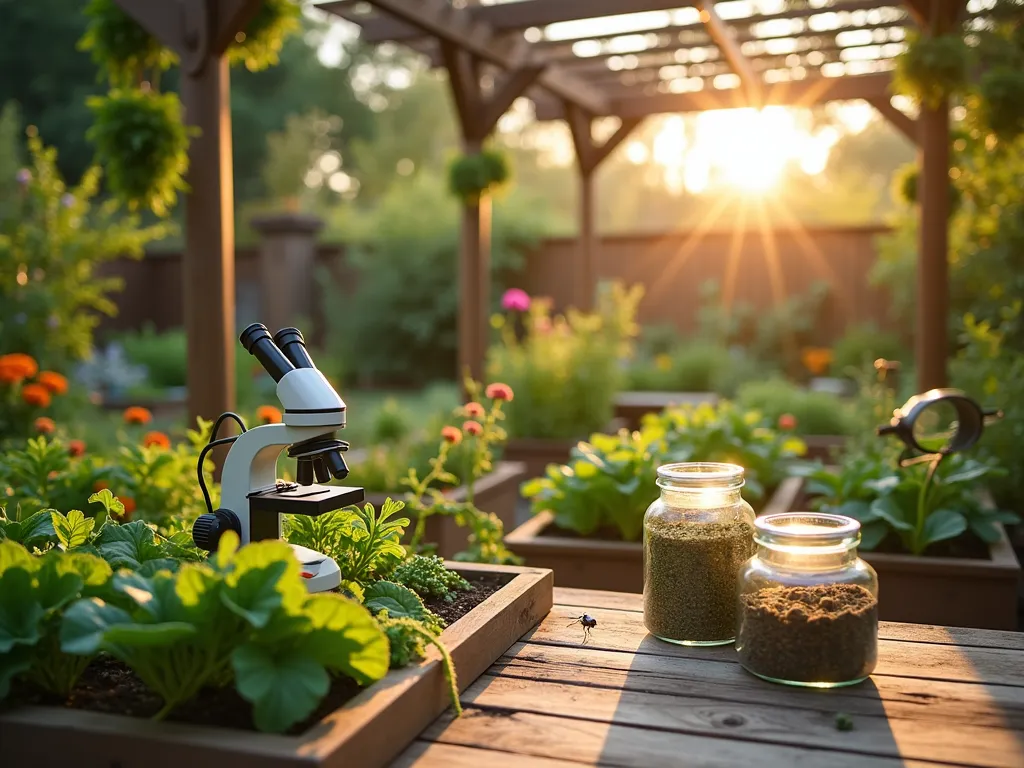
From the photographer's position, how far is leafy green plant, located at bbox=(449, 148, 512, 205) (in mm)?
5312

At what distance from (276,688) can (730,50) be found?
4.92 metres

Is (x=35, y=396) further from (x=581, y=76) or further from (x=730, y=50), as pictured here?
(x=581, y=76)

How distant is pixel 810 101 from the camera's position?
6.45m

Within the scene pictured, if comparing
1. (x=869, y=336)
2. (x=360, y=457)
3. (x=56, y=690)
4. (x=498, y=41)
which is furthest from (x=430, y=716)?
(x=869, y=336)

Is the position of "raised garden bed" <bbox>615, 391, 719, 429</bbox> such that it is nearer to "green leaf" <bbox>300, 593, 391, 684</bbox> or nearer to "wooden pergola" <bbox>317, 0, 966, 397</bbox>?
"wooden pergola" <bbox>317, 0, 966, 397</bbox>

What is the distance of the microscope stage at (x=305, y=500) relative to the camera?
1.42 meters

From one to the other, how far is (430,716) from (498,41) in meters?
4.73

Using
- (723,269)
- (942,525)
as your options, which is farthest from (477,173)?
(723,269)

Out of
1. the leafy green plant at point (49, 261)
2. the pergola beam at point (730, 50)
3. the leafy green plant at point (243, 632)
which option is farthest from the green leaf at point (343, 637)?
the leafy green plant at point (49, 261)

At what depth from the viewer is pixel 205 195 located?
3410 mm

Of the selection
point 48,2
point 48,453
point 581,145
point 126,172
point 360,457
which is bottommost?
point 360,457

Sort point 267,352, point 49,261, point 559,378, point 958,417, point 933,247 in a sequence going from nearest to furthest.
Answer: point 267,352 → point 958,417 → point 933,247 → point 49,261 → point 559,378

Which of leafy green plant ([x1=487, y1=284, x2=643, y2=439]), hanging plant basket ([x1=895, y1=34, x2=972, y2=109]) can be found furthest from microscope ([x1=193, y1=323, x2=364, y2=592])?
leafy green plant ([x1=487, y1=284, x2=643, y2=439])

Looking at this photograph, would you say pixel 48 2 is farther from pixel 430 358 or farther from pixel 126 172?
pixel 126 172
